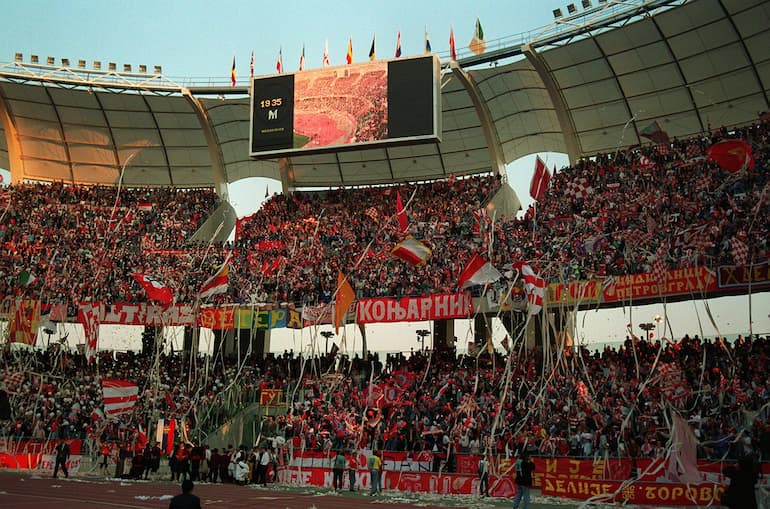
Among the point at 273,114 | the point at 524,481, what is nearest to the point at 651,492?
the point at 524,481

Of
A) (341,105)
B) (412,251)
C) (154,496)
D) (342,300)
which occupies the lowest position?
(154,496)

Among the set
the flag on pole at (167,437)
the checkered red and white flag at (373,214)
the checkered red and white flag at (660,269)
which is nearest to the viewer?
the checkered red and white flag at (660,269)

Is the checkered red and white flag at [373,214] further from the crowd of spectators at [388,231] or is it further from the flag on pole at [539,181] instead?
the flag on pole at [539,181]

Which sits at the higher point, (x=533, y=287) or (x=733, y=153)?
(x=733, y=153)

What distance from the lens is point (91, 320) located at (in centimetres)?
3353

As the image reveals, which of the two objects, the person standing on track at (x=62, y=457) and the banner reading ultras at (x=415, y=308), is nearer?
the person standing on track at (x=62, y=457)

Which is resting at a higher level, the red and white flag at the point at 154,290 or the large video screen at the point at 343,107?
the large video screen at the point at 343,107

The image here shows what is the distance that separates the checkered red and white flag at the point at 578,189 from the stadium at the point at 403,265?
11 centimetres

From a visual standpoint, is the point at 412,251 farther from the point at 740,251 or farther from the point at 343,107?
the point at 740,251

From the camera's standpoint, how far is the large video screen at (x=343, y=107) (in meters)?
35.3

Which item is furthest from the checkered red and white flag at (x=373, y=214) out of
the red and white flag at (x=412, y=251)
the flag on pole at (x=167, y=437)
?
Result: the flag on pole at (x=167, y=437)

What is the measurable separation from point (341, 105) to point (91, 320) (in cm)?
1479

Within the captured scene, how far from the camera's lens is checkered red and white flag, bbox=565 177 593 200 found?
114 feet

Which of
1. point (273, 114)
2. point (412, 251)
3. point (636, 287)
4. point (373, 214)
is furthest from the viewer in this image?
point (373, 214)
